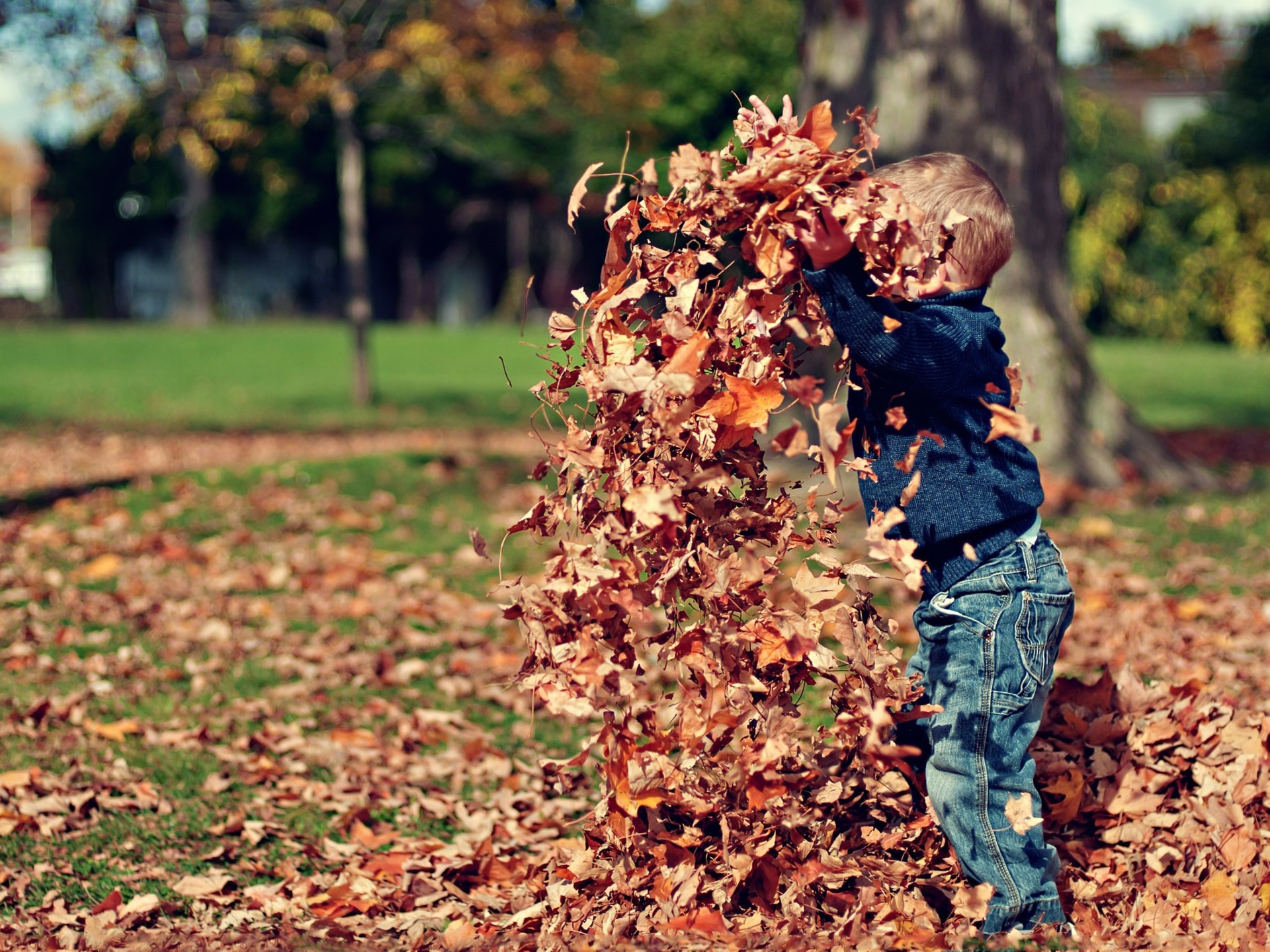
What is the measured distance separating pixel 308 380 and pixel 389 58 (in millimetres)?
5688

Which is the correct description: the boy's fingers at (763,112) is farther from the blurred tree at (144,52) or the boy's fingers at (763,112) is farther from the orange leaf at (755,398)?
the blurred tree at (144,52)

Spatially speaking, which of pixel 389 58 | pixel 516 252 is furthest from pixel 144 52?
pixel 516 252

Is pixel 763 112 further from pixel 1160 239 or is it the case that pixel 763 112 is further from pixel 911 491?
pixel 1160 239

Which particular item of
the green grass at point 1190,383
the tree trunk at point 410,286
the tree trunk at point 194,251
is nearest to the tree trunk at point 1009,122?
the green grass at point 1190,383

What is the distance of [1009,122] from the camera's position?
7508 mm

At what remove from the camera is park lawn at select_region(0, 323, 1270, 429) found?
13531 mm

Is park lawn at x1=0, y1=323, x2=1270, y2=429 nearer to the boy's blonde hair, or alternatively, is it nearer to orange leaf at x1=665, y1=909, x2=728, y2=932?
the boy's blonde hair

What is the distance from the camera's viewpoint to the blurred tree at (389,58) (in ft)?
42.6

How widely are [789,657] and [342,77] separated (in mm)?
12432

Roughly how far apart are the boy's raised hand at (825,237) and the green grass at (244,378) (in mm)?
5966

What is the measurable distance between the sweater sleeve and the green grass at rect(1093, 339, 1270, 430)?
9726mm

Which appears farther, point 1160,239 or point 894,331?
point 1160,239

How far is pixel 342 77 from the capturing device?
13.6 metres

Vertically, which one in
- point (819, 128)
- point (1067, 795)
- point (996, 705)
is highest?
point (819, 128)
